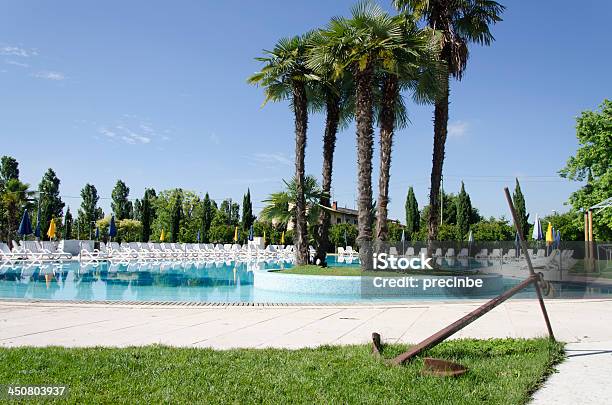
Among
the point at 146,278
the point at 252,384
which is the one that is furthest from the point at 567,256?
the point at 252,384

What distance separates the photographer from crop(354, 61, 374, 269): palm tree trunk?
47.5 feet

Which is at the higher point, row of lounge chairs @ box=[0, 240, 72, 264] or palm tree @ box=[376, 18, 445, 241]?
palm tree @ box=[376, 18, 445, 241]

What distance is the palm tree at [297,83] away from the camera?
17.1 meters

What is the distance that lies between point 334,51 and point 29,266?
1880cm

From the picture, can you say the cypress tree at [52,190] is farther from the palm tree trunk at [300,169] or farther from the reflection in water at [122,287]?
the palm tree trunk at [300,169]

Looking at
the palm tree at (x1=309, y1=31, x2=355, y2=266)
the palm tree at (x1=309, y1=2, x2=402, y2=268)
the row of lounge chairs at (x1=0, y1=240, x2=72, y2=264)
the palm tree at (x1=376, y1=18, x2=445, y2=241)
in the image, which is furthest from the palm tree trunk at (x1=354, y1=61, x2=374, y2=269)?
the row of lounge chairs at (x1=0, y1=240, x2=72, y2=264)

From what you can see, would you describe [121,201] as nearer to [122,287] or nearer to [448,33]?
[122,287]

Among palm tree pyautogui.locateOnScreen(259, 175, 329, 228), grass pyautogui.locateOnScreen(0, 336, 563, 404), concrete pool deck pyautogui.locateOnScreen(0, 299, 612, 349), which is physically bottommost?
concrete pool deck pyautogui.locateOnScreen(0, 299, 612, 349)

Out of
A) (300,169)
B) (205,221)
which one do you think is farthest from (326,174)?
(205,221)

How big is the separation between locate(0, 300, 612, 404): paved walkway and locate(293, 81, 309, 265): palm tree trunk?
720 cm

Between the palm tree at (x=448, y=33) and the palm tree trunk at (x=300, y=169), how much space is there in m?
4.23

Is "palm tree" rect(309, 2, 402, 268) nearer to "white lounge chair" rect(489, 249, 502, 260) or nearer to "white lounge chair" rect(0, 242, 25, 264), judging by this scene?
"white lounge chair" rect(489, 249, 502, 260)

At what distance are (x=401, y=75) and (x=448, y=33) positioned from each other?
2558 millimetres

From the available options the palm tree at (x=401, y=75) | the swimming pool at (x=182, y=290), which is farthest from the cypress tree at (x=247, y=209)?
the palm tree at (x=401, y=75)
